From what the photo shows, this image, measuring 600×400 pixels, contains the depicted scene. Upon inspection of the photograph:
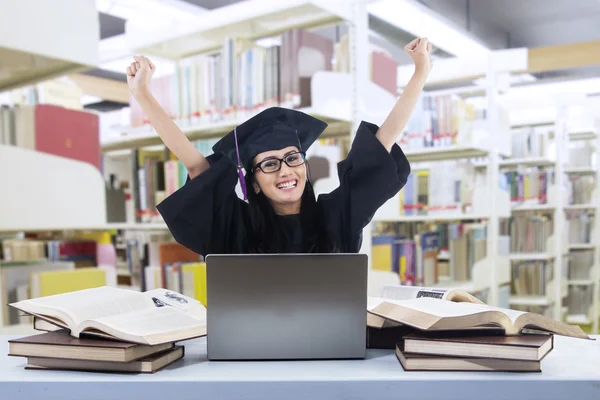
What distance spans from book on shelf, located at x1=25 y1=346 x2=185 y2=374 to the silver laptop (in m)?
0.07

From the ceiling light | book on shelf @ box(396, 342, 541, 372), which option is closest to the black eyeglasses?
book on shelf @ box(396, 342, 541, 372)

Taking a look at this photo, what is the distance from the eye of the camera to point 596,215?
195 inches

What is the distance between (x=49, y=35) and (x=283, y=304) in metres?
1.33

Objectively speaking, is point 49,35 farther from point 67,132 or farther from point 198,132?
point 198,132

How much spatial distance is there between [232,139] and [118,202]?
2442 mm

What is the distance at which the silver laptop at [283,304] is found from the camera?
79cm

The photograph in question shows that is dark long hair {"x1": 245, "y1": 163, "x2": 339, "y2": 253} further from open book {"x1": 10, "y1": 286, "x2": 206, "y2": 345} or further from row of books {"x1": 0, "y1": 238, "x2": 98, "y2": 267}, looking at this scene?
row of books {"x1": 0, "y1": 238, "x2": 98, "y2": 267}

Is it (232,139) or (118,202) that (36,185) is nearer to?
(232,139)

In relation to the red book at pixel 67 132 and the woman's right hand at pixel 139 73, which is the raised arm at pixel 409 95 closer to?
the woman's right hand at pixel 139 73

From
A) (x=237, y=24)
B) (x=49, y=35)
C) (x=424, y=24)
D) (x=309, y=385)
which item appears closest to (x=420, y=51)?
(x=309, y=385)

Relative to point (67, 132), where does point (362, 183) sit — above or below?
below

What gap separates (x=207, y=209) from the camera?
1112 mm

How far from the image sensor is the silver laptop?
0.79 metres

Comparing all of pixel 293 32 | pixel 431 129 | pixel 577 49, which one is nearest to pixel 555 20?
pixel 577 49
